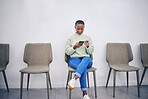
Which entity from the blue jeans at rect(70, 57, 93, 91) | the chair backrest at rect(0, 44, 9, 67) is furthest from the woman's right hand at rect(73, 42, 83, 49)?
the chair backrest at rect(0, 44, 9, 67)

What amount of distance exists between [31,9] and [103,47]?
5.26ft

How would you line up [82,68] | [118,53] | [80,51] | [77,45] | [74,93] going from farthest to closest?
[118,53], [74,93], [80,51], [77,45], [82,68]

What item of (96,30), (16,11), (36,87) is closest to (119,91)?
(96,30)

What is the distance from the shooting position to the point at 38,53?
2.19m

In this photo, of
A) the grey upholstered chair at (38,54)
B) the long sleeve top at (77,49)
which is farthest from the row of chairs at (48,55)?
the long sleeve top at (77,49)

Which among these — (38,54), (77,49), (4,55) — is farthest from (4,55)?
(77,49)

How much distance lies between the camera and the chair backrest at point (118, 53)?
2309 millimetres

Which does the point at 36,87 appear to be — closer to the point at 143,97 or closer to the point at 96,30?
the point at 96,30

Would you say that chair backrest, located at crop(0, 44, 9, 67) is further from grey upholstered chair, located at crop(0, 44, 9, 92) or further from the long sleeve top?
the long sleeve top

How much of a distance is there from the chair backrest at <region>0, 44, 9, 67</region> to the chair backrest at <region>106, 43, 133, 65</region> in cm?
184

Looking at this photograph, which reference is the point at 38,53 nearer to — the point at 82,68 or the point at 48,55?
the point at 48,55

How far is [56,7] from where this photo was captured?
2346mm

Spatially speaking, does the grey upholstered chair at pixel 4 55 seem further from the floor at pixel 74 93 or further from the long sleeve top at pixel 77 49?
the long sleeve top at pixel 77 49

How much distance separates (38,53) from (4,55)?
0.60 metres
